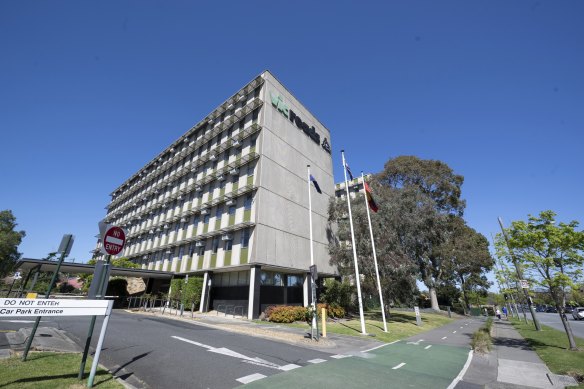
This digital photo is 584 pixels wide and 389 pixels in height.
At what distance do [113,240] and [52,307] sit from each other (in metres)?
1.69

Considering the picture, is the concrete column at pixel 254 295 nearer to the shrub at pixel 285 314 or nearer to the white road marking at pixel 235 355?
the shrub at pixel 285 314

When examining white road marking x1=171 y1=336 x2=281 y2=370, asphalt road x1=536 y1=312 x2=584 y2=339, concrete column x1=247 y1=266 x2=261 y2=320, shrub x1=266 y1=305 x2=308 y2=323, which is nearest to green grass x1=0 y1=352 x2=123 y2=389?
white road marking x1=171 y1=336 x2=281 y2=370

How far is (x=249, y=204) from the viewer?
87.9 ft

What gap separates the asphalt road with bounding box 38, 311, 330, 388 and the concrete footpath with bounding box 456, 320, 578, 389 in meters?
5.04

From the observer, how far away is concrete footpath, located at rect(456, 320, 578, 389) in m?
7.79

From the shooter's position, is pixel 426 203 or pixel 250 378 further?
pixel 426 203

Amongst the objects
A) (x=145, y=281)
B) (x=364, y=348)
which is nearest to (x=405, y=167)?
(x=364, y=348)

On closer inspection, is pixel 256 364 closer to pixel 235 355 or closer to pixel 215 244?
pixel 235 355

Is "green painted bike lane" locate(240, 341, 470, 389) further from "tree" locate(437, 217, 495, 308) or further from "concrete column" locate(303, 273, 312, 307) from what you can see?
"tree" locate(437, 217, 495, 308)

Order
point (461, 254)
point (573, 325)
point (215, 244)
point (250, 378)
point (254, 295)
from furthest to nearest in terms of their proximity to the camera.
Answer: point (461, 254) → point (573, 325) → point (215, 244) → point (254, 295) → point (250, 378)

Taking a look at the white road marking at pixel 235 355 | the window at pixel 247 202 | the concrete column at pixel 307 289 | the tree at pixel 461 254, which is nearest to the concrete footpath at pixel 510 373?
the white road marking at pixel 235 355

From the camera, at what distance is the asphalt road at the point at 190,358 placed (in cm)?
683

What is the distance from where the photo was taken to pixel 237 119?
3269cm

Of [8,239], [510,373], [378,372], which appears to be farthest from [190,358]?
[8,239]
